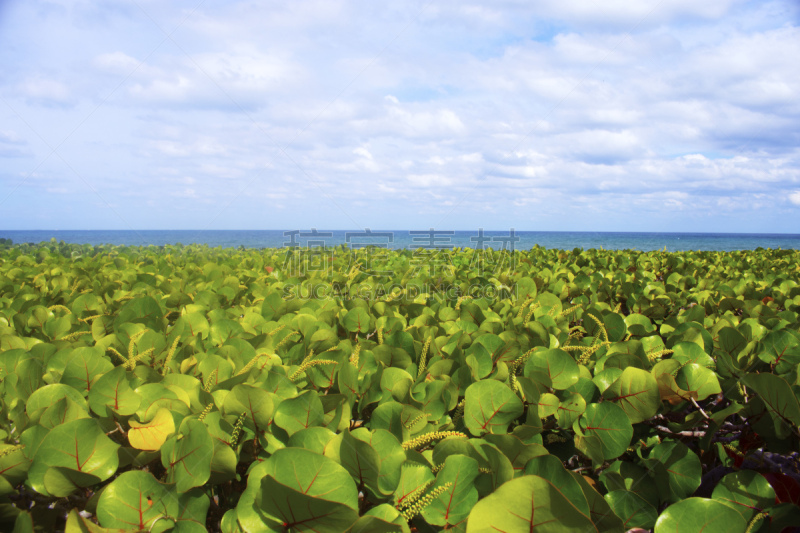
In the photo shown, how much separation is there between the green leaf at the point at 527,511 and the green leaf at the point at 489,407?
0.38 meters

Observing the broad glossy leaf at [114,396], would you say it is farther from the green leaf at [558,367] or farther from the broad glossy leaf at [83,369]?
the green leaf at [558,367]

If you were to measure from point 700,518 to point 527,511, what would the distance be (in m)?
0.40

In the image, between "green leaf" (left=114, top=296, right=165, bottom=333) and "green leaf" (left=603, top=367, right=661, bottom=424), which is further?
"green leaf" (left=114, top=296, right=165, bottom=333)

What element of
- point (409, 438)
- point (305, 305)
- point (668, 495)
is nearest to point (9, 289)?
point (305, 305)

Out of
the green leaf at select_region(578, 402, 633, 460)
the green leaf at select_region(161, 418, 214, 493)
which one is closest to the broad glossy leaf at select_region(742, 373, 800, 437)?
the green leaf at select_region(578, 402, 633, 460)

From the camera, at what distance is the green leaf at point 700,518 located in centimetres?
82

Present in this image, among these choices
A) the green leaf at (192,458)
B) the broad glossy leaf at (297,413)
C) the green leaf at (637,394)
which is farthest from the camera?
the green leaf at (637,394)

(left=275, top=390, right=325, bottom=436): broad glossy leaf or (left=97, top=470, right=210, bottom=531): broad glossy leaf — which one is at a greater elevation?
(left=275, top=390, right=325, bottom=436): broad glossy leaf

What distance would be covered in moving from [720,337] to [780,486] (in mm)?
652

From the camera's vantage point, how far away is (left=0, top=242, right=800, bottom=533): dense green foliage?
0.83 metres

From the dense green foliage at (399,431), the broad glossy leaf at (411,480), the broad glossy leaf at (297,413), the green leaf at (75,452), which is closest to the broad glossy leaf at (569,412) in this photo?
the dense green foliage at (399,431)

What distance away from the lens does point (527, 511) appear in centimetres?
73

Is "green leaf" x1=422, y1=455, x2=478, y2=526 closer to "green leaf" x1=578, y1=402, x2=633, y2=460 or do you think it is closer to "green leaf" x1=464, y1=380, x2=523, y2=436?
"green leaf" x1=464, y1=380, x2=523, y2=436

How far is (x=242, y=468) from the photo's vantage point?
115 cm
